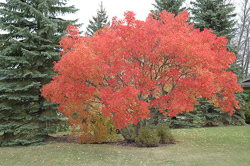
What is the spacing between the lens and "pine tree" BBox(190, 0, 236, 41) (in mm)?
18812

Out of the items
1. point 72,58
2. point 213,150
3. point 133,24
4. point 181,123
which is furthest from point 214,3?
point 72,58

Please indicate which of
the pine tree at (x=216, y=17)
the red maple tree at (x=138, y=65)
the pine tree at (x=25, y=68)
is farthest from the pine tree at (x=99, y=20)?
the red maple tree at (x=138, y=65)

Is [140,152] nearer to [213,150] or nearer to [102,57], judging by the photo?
[213,150]

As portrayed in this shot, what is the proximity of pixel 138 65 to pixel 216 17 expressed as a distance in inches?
538

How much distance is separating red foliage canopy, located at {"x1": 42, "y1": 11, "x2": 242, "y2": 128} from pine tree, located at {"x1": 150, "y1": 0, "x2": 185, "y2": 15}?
10935 millimetres

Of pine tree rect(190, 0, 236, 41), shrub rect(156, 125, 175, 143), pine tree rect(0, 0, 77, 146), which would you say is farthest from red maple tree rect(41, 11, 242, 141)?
pine tree rect(190, 0, 236, 41)

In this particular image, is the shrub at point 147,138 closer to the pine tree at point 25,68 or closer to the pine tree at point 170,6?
the pine tree at point 25,68


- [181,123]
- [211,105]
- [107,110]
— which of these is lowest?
[181,123]

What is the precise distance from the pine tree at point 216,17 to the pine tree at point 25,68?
1261cm

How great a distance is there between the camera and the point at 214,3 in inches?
762

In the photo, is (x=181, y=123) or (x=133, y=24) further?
(x=181, y=123)

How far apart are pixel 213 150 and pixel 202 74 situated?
356 centimetres

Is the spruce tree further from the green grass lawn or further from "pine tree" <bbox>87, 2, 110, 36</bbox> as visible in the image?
"pine tree" <bbox>87, 2, 110, 36</bbox>

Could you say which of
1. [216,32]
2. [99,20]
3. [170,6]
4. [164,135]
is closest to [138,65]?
[164,135]
